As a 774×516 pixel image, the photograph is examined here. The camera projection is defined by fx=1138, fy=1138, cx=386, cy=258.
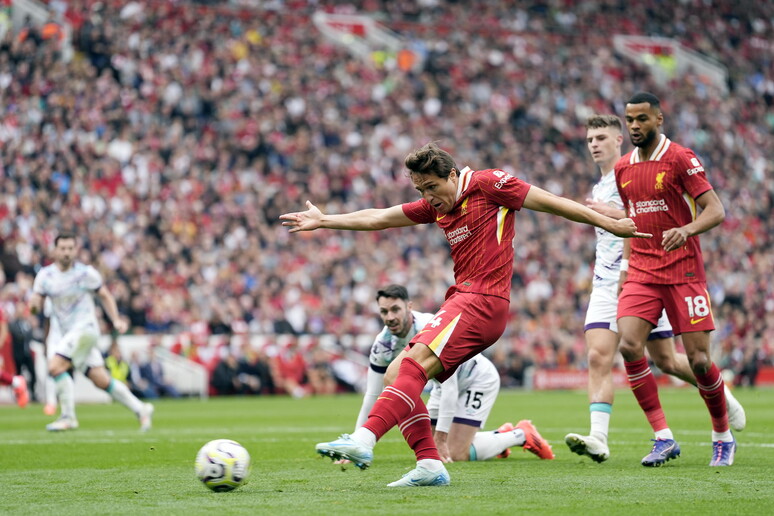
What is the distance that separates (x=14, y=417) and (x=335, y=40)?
20.5m

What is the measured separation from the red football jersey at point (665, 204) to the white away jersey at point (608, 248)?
1.00 meters

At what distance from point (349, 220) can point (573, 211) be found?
158 cm

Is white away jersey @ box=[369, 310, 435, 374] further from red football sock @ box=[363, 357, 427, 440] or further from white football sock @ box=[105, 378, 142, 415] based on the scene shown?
white football sock @ box=[105, 378, 142, 415]

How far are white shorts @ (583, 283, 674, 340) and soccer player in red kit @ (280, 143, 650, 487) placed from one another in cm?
249

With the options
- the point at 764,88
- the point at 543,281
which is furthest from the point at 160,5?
the point at 764,88

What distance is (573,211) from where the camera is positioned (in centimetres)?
702

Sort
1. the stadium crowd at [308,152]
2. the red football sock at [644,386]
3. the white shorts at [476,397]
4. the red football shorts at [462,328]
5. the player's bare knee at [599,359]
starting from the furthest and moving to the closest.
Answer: the stadium crowd at [308,152]
the white shorts at [476,397]
the player's bare knee at [599,359]
the red football sock at [644,386]
the red football shorts at [462,328]

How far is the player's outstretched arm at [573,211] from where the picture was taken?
7.02 m

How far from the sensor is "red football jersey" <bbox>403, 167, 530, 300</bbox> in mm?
7301

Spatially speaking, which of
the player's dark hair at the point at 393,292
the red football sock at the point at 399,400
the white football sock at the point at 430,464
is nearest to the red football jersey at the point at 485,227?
the red football sock at the point at 399,400

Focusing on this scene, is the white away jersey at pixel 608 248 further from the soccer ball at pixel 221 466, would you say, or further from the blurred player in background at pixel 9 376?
the blurred player in background at pixel 9 376

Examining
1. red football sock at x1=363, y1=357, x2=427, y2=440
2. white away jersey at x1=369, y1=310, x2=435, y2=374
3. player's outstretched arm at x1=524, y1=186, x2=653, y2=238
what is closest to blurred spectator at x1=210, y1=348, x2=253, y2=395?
white away jersey at x1=369, y1=310, x2=435, y2=374

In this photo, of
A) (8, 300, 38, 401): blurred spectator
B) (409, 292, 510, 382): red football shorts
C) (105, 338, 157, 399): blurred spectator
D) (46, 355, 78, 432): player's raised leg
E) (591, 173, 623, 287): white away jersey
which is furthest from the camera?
(105, 338, 157, 399): blurred spectator

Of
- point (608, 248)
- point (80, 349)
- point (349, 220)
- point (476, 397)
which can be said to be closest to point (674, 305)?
point (608, 248)
